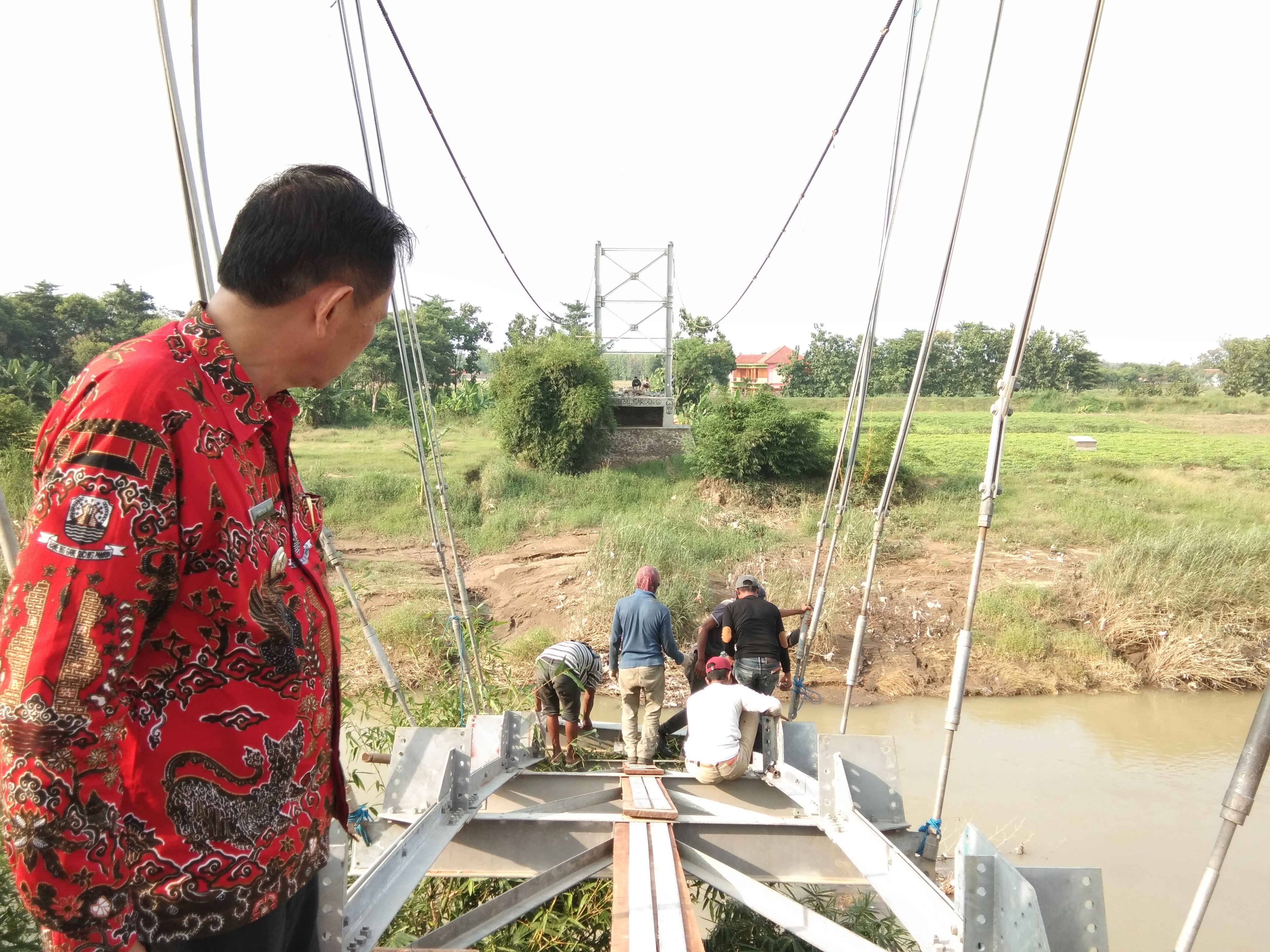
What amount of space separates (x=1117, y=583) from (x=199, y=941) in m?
9.67

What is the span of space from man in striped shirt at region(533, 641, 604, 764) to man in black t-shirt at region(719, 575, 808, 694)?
75 cm

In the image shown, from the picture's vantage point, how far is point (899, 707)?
739 centimetres

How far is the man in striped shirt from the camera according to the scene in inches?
163

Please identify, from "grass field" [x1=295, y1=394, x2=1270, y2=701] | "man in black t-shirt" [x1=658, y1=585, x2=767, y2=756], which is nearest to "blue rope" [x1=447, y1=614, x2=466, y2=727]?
"man in black t-shirt" [x1=658, y1=585, x2=767, y2=756]

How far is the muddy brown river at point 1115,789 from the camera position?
4.54 meters

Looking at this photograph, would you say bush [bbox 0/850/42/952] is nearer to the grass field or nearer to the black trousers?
the black trousers

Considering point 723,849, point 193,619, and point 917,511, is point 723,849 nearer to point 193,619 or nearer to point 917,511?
point 193,619

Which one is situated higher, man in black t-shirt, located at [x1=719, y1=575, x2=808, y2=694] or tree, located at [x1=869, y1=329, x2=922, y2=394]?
tree, located at [x1=869, y1=329, x2=922, y2=394]

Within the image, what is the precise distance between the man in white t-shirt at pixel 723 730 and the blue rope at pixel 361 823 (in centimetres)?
143

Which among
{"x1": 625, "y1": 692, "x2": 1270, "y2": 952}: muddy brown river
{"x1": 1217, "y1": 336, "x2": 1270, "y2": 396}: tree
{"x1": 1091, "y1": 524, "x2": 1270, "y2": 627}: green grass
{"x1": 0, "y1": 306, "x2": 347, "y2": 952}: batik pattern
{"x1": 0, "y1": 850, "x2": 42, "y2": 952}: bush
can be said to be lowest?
{"x1": 625, "y1": 692, "x2": 1270, "y2": 952}: muddy brown river

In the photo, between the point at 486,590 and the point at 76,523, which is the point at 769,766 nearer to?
the point at 76,523

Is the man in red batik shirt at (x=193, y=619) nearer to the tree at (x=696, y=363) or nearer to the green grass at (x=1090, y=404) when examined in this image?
the tree at (x=696, y=363)

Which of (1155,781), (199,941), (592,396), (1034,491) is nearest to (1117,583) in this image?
(1155,781)

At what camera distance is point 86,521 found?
0.67 meters
